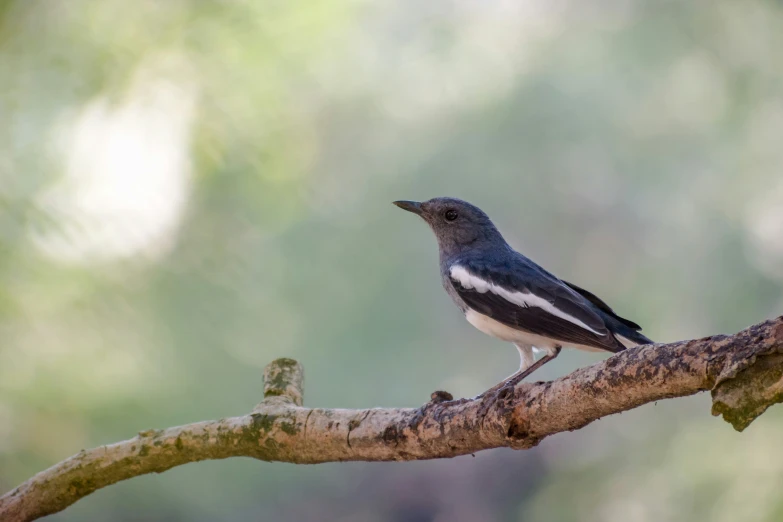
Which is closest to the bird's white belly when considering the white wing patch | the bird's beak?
the white wing patch

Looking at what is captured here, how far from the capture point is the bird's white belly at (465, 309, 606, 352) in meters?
3.73

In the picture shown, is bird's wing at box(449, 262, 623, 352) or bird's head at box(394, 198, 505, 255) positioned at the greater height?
bird's head at box(394, 198, 505, 255)

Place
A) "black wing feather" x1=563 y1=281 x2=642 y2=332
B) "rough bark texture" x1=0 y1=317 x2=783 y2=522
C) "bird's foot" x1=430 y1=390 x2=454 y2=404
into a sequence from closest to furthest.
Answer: "rough bark texture" x1=0 y1=317 x2=783 y2=522
"bird's foot" x1=430 y1=390 x2=454 y2=404
"black wing feather" x1=563 y1=281 x2=642 y2=332

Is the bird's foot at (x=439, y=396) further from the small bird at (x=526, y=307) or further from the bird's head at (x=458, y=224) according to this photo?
the bird's head at (x=458, y=224)

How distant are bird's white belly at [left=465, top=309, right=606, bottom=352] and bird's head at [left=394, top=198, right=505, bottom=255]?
0.73 meters

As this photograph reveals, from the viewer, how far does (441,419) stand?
10.5 ft

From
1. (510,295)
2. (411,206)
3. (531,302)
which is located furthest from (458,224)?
(531,302)

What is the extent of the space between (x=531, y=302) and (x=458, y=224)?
0.97 m

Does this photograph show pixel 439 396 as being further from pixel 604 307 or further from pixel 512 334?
pixel 604 307

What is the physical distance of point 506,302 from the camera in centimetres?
384

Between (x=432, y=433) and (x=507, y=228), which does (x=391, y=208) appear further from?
(x=432, y=433)

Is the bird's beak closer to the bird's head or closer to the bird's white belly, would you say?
the bird's head

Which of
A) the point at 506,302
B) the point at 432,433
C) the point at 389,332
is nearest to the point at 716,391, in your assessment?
the point at 432,433

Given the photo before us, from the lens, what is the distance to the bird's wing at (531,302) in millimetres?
3580
